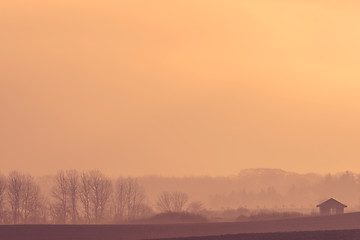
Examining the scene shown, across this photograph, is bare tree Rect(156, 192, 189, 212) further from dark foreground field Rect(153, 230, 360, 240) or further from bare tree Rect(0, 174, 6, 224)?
dark foreground field Rect(153, 230, 360, 240)

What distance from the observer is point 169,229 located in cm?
9681

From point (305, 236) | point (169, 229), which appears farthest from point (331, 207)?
point (305, 236)

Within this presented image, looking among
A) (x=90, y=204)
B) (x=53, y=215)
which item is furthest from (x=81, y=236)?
(x=90, y=204)

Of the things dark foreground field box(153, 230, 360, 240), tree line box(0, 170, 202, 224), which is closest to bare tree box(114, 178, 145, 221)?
tree line box(0, 170, 202, 224)

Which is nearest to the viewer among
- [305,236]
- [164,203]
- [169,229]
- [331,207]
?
[305,236]

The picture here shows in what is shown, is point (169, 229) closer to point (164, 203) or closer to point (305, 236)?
point (305, 236)

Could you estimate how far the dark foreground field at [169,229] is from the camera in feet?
276

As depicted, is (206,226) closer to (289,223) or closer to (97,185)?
(289,223)

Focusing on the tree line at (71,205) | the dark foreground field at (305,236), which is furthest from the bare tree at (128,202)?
the dark foreground field at (305,236)

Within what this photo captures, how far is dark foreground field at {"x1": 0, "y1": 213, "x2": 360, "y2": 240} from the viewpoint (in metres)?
84.2

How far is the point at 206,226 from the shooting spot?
10212 centimetres

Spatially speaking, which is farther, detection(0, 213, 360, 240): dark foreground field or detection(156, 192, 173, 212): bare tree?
detection(156, 192, 173, 212): bare tree

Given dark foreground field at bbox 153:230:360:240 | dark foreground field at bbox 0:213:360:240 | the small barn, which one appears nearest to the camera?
dark foreground field at bbox 153:230:360:240

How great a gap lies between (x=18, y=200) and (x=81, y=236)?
217 ft
